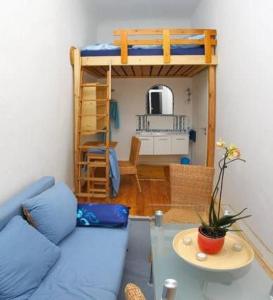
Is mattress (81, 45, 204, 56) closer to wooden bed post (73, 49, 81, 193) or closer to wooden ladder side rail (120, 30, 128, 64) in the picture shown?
wooden ladder side rail (120, 30, 128, 64)

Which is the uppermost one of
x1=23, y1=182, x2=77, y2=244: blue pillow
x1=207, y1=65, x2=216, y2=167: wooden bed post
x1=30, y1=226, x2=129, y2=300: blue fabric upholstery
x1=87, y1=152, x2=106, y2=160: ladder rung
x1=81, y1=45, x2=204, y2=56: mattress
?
x1=81, y1=45, x2=204, y2=56: mattress

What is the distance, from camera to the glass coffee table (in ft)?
3.96

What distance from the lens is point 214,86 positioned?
149 inches

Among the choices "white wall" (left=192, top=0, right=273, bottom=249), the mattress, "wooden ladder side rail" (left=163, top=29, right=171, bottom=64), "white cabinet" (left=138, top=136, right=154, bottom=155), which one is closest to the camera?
"white wall" (left=192, top=0, right=273, bottom=249)

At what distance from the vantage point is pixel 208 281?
1303mm

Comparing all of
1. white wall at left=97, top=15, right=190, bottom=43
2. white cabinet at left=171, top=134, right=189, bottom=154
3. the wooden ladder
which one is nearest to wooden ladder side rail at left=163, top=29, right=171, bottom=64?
the wooden ladder

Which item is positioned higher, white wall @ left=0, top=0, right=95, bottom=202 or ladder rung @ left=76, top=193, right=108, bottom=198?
white wall @ left=0, top=0, right=95, bottom=202

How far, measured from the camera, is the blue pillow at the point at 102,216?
2.23 meters

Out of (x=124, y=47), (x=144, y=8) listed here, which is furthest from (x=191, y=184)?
(x=144, y=8)

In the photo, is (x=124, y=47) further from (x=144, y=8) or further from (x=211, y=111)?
(x=144, y=8)

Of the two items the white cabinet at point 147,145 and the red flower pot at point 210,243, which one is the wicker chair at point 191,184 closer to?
the red flower pot at point 210,243

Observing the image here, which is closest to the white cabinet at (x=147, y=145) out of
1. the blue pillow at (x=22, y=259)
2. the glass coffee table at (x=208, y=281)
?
the blue pillow at (x=22, y=259)

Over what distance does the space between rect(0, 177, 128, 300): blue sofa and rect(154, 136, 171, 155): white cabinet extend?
3442 mm

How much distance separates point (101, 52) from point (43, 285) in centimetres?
317
